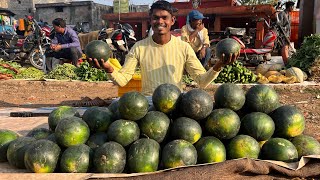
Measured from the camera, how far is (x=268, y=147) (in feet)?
8.82

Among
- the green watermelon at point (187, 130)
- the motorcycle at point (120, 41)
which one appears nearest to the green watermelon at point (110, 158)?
the green watermelon at point (187, 130)

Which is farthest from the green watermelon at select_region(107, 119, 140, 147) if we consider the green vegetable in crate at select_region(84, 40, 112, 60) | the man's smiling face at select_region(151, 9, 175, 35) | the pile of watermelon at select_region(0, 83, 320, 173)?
the man's smiling face at select_region(151, 9, 175, 35)

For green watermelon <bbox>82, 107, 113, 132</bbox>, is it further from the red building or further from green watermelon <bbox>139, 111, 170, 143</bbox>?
the red building

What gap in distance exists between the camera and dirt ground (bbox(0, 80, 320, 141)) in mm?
6816

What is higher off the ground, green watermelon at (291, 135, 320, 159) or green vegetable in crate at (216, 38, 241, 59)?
green vegetable in crate at (216, 38, 241, 59)

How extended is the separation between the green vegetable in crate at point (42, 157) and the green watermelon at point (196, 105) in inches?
45.3

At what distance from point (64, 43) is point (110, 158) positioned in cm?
777

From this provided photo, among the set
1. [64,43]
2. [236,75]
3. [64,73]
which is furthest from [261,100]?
[64,43]

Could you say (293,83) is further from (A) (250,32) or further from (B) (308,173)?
(B) (308,173)

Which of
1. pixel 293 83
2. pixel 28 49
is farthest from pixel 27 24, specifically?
pixel 293 83

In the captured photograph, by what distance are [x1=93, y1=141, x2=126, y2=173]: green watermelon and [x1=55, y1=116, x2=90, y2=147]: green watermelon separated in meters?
0.21

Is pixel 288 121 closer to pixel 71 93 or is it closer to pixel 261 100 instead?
pixel 261 100

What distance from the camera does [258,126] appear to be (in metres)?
2.59

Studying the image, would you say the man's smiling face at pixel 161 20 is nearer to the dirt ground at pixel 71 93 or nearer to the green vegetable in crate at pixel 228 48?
the green vegetable in crate at pixel 228 48
